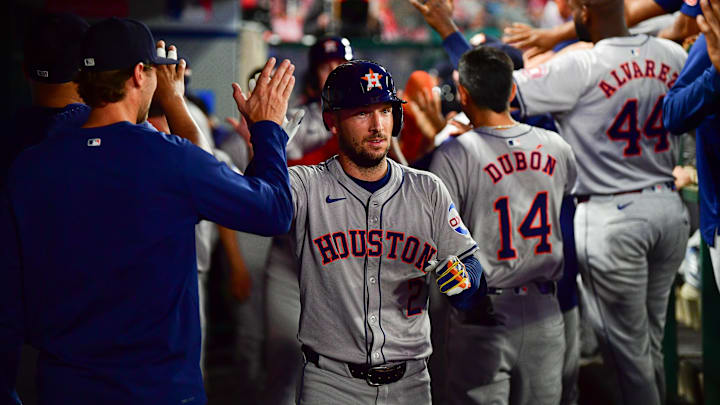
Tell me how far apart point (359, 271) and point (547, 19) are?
668cm

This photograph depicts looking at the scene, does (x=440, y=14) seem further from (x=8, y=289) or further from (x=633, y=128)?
(x=8, y=289)

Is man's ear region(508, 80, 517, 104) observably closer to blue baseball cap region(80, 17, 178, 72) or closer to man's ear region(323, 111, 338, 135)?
man's ear region(323, 111, 338, 135)

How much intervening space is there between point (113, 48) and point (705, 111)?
2.33 meters

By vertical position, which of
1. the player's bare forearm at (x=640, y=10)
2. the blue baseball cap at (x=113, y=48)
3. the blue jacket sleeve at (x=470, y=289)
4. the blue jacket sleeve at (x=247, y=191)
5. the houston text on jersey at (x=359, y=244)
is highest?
the player's bare forearm at (x=640, y=10)

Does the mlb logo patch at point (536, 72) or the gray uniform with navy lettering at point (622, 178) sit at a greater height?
the mlb logo patch at point (536, 72)

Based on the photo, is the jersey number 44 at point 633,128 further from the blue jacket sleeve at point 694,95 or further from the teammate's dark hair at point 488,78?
the teammate's dark hair at point 488,78

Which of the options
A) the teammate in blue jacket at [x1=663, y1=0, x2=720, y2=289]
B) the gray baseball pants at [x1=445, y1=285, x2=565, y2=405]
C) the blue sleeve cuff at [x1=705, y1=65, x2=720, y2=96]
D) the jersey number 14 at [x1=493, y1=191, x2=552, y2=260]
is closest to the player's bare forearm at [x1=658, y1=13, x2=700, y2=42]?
the teammate in blue jacket at [x1=663, y1=0, x2=720, y2=289]

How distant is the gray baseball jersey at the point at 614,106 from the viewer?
3.83 metres

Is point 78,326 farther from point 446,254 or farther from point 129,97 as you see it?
point 446,254

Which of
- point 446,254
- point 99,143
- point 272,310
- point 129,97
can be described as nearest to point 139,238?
point 99,143

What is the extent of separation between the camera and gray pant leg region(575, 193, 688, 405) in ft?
12.6

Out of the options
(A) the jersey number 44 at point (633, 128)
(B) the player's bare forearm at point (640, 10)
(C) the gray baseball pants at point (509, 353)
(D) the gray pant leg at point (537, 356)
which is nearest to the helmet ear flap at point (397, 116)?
(C) the gray baseball pants at point (509, 353)

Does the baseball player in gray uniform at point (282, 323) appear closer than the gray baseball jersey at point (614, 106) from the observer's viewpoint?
Yes

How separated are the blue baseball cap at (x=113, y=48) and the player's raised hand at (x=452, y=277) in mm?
1175
